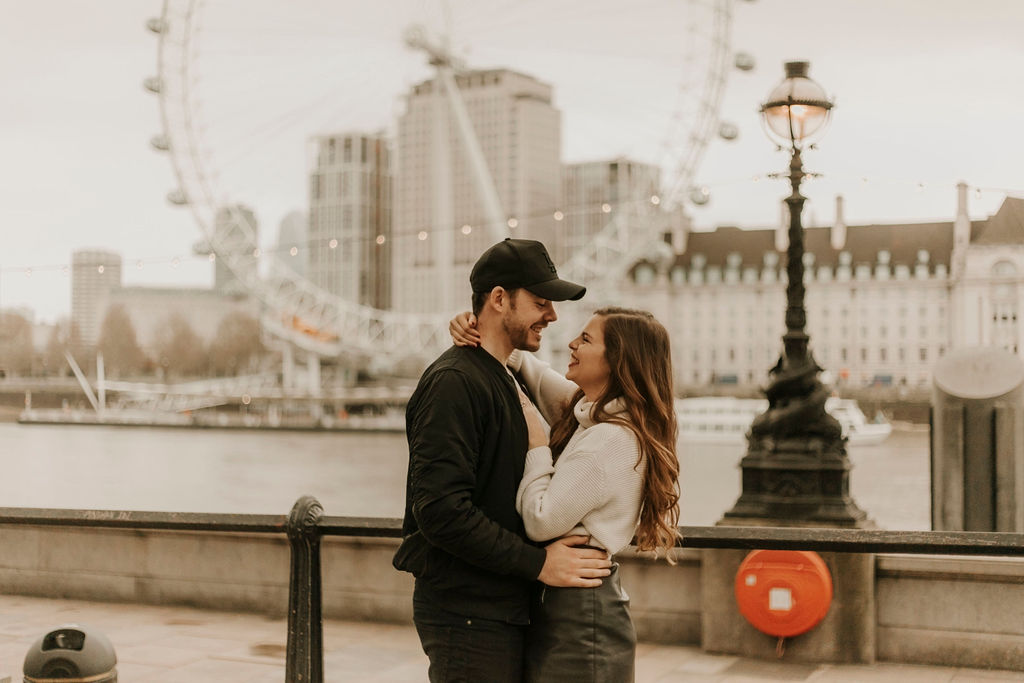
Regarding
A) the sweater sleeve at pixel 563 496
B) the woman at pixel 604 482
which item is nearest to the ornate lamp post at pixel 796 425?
the woman at pixel 604 482

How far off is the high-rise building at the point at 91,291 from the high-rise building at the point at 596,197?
14.0 metres

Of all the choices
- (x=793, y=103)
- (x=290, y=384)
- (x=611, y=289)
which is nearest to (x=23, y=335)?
(x=611, y=289)

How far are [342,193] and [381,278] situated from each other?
5.54 meters

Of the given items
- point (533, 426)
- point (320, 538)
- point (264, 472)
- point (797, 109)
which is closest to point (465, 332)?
point (533, 426)

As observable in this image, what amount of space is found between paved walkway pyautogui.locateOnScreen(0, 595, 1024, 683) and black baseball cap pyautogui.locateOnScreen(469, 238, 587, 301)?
250cm

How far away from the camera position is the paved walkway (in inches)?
186

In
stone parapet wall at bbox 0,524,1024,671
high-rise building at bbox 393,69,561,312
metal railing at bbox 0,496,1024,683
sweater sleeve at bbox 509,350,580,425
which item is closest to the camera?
sweater sleeve at bbox 509,350,580,425

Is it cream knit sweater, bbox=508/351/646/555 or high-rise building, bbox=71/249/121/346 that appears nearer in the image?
cream knit sweater, bbox=508/351/646/555

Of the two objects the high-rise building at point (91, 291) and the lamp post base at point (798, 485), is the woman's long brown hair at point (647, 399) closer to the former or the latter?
the lamp post base at point (798, 485)

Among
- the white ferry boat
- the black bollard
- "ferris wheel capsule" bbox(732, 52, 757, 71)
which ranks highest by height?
"ferris wheel capsule" bbox(732, 52, 757, 71)

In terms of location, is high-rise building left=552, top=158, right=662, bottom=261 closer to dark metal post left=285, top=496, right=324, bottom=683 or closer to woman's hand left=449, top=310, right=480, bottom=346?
dark metal post left=285, top=496, right=324, bottom=683

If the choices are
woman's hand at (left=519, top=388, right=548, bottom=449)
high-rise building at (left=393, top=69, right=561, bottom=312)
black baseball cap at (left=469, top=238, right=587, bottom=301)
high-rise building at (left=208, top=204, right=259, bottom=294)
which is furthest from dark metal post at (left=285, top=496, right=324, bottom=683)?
high-rise building at (left=393, top=69, right=561, bottom=312)

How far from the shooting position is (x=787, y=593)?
4.86m

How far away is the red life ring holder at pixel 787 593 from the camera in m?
4.85
